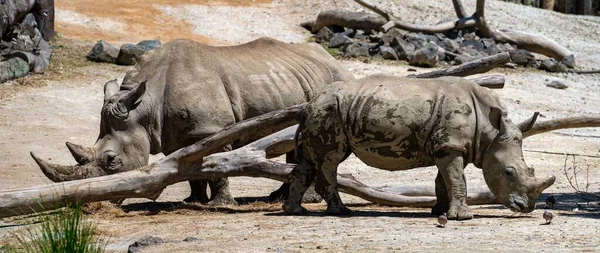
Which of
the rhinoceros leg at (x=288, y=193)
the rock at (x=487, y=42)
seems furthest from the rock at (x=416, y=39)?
the rhinoceros leg at (x=288, y=193)

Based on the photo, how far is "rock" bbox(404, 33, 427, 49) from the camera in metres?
25.1

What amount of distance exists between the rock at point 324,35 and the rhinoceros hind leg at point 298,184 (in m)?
16.0

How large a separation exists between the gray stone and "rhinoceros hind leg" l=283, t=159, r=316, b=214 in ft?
38.9

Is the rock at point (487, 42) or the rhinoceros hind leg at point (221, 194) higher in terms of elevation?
the rhinoceros hind leg at point (221, 194)

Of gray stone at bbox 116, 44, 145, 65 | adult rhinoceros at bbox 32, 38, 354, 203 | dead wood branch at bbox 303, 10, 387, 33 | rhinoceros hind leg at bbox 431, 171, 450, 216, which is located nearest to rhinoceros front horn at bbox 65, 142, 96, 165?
adult rhinoceros at bbox 32, 38, 354, 203

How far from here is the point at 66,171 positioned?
36.7ft

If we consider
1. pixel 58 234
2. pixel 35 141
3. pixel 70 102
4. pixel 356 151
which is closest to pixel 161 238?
pixel 58 234

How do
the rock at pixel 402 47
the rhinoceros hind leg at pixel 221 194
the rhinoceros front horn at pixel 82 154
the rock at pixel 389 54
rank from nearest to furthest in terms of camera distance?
the rhinoceros front horn at pixel 82 154
the rhinoceros hind leg at pixel 221 194
the rock at pixel 389 54
the rock at pixel 402 47

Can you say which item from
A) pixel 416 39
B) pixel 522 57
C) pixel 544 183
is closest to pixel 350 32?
pixel 416 39

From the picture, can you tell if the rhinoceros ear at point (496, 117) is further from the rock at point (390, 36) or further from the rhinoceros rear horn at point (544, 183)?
the rock at point (390, 36)

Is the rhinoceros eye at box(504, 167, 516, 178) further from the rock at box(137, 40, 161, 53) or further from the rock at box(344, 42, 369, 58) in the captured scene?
the rock at box(344, 42, 369, 58)

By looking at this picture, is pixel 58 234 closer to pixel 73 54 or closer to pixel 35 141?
pixel 35 141

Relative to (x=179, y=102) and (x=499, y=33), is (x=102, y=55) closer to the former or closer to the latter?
(x=499, y=33)

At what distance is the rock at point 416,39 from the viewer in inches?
990
